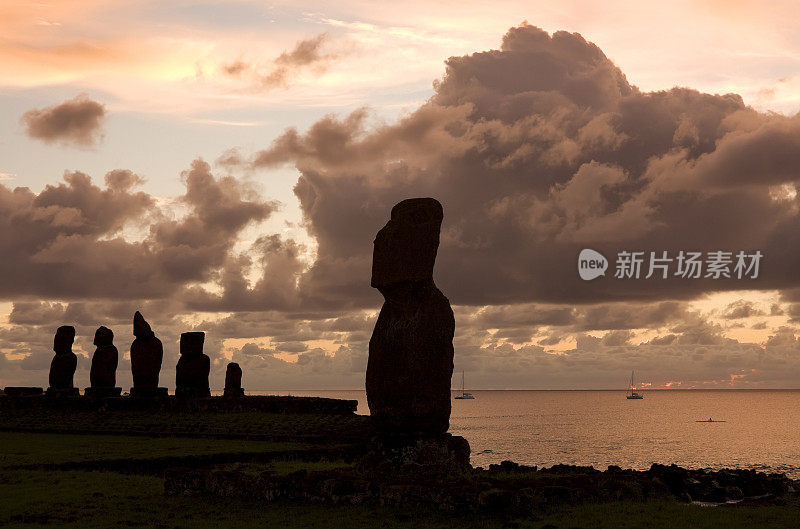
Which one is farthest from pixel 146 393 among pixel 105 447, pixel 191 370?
pixel 105 447

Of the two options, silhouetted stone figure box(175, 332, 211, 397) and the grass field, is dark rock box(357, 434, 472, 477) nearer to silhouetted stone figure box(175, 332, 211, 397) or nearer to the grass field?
the grass field

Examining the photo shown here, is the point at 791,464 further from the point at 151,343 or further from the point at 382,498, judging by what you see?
the point at 382,498

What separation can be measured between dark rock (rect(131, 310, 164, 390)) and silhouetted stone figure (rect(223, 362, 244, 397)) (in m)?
5.60

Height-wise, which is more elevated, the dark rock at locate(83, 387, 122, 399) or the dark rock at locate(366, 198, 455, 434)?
the dark rock at locate(366, 198, 455, 434)

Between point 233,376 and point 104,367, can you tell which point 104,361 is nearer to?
point 104,367

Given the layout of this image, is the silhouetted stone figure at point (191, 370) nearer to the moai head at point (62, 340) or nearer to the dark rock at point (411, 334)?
the moai head at point (62, 340)

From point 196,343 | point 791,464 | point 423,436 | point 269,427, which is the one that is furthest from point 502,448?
point 423,436

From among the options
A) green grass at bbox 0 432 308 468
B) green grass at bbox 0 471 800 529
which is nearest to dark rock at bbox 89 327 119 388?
green grass at bbox 0 432 308 468

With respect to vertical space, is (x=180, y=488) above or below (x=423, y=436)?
below

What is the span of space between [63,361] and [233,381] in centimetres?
912

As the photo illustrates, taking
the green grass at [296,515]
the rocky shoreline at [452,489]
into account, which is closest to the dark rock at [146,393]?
the green grass at [296,515]

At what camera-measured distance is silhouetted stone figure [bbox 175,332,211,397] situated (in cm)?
4591

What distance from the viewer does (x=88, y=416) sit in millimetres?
43125

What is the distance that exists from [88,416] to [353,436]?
15125mm
